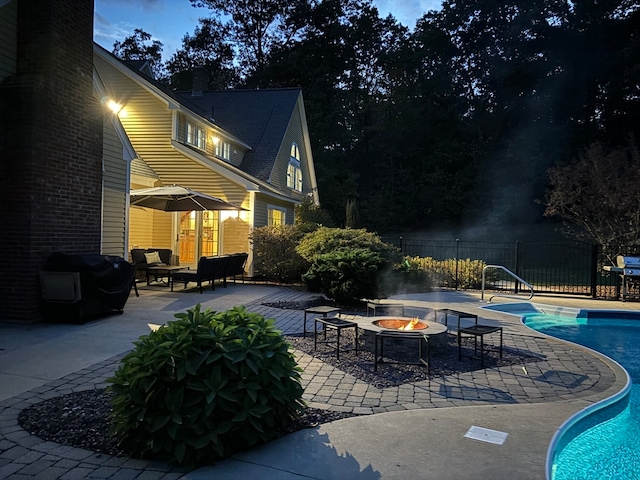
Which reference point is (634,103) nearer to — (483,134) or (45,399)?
(483,134)

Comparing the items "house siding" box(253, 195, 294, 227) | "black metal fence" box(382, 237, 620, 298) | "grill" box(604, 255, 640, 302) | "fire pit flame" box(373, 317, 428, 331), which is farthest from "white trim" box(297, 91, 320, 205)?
"fire pit flame" box(373, 317, 428, 331)

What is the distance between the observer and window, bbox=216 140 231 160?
17.0m

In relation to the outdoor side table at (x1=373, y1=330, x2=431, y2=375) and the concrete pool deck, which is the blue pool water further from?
the outdoor side table at (x1=373, y1=330, x2=431, y2=375)

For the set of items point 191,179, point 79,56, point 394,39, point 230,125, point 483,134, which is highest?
point 394,39

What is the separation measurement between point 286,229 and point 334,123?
65.3ft

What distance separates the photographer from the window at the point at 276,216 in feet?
53.0

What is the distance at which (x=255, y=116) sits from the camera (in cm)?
2033

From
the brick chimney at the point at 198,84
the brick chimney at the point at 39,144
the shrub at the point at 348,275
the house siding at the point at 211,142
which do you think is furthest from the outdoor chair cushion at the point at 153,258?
the brick chimney at the point at 198,84

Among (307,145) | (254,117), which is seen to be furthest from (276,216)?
(307,145)

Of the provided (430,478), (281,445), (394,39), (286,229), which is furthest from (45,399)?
(394,39)

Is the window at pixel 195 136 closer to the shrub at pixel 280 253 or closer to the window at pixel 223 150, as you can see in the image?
the window at pixel 223 150

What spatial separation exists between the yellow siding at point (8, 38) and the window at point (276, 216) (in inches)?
374

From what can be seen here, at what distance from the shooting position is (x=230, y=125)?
20062 mm

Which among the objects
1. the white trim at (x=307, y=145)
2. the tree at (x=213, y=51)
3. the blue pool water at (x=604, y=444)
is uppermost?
the tree at (x=213, y=51)
